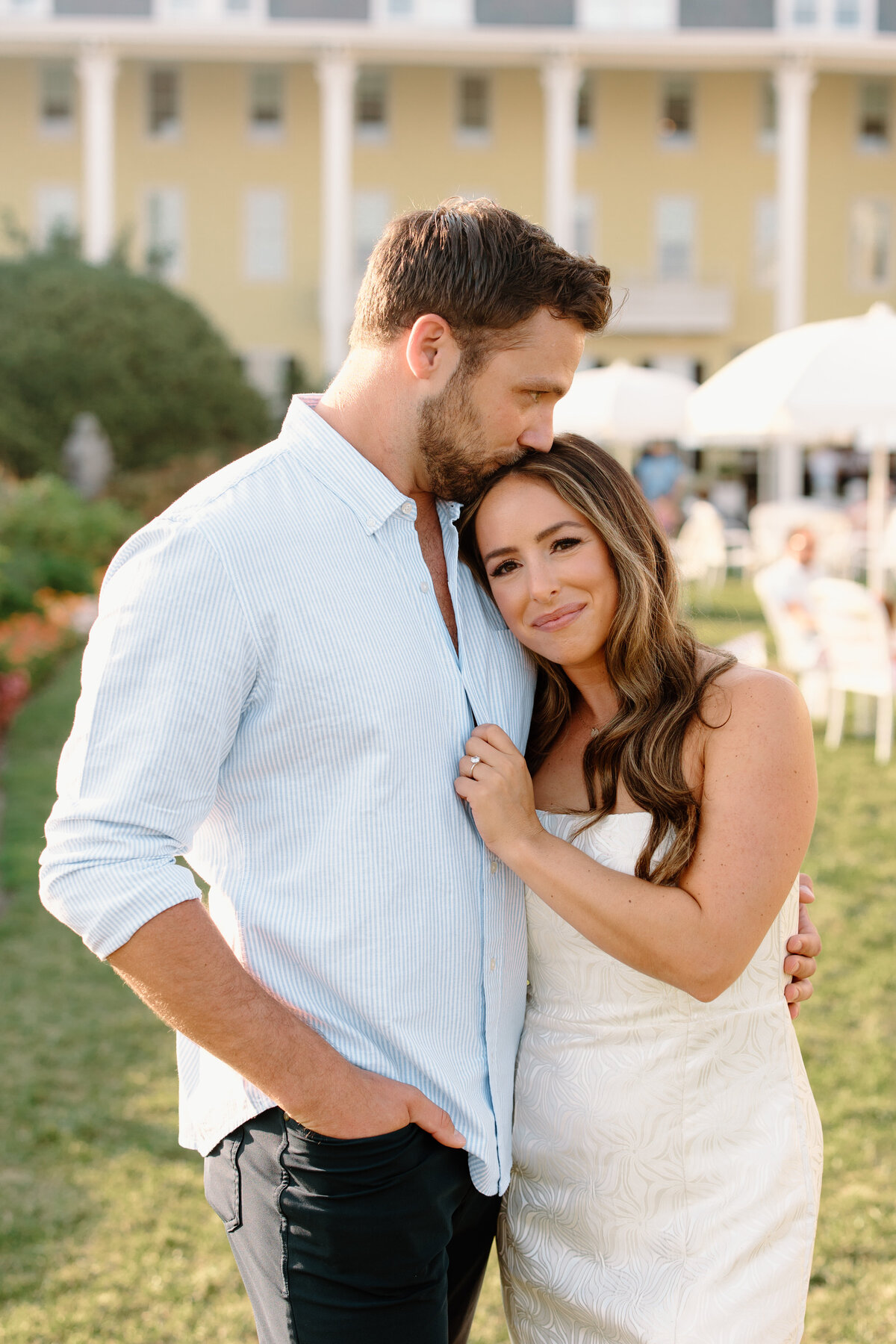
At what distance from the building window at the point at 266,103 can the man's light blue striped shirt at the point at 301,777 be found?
3348 cm

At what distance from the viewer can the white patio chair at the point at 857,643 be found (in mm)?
9266

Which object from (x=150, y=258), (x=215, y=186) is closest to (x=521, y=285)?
(x=150, y=258)

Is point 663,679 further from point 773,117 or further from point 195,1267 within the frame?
point 773,117

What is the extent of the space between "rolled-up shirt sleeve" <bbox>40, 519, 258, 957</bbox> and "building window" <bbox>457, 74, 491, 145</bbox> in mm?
33490

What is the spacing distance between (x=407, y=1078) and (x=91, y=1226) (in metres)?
2.38

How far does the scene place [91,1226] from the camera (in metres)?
3.96

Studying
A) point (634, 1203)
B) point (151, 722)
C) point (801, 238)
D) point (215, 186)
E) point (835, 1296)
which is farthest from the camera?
point (215, 186)

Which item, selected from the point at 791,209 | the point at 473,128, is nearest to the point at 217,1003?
the point at 791,209

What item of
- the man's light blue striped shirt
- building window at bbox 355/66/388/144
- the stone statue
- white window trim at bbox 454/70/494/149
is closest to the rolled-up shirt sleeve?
the man's light blue striped shirt

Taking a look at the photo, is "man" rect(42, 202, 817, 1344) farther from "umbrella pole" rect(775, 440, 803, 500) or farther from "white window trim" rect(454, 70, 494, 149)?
"white window trim" rect(454, 70, 494, 149)

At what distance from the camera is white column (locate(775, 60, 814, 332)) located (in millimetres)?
29703

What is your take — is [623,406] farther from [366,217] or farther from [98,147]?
[366,217]

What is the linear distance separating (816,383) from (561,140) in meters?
22.2

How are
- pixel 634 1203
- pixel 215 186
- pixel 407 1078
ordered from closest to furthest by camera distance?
pixel 407 1078 → pixel 634 1203 → pixel 215 186
